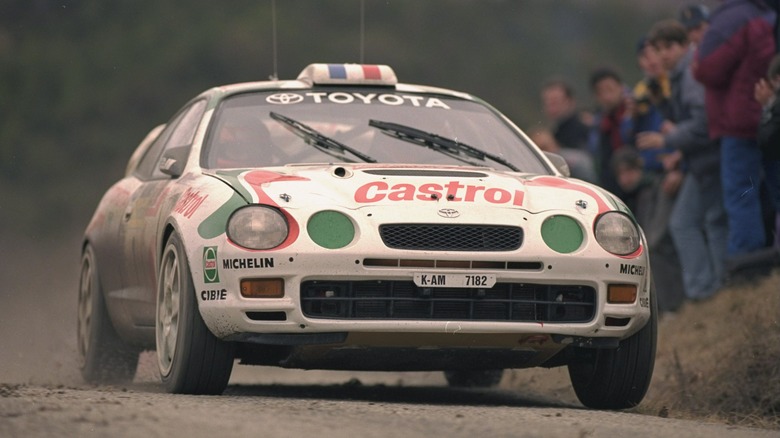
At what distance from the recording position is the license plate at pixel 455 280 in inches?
283

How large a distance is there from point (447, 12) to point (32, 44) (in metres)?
15.4

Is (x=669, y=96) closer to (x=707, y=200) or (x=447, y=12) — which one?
(x=707, y=200)

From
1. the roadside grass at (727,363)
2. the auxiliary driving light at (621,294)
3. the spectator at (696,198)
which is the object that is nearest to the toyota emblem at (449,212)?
the auxiliary driving light at (621,294)

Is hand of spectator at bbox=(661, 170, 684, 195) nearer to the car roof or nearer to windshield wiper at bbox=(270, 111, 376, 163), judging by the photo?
the car roof

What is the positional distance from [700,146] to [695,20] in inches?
55.0

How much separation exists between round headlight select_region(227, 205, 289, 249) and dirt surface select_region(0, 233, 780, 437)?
2.09 ft

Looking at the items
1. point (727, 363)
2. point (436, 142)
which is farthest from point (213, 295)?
point (727, 363)

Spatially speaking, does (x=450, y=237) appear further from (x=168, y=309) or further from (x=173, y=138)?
(x=173, y=138)

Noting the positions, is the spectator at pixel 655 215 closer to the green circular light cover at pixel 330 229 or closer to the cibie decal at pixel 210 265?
the green circular light cover at pixel 330 229

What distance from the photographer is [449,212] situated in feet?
24.1

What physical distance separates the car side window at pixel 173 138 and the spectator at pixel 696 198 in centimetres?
409

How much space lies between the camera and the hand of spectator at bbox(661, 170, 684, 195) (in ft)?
43.2

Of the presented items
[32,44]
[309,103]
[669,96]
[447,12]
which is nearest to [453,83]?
[447,12]

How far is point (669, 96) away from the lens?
530 inches
